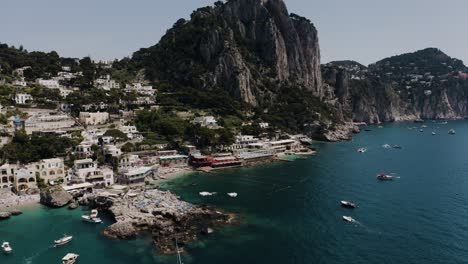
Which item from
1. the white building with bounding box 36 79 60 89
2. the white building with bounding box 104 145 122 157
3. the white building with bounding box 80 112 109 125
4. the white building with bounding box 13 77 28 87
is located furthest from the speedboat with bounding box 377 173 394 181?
the white building with bounding box 13 77 28 87

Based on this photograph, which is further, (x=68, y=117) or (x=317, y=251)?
(x=68, y=117)

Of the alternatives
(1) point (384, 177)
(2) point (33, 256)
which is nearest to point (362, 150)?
(1) point (384, 177)

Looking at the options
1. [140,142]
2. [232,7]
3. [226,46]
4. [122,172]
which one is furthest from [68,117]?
[232,7]

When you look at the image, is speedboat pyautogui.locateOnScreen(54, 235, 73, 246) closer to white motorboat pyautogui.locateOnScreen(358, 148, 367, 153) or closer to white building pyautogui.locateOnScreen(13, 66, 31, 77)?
white motorboat pyautogui.locateOnScreen(358, 148, 367, 153)

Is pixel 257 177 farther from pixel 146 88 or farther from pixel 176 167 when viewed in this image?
pixel 146 88

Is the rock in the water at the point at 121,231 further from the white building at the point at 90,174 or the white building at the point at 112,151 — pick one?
the white building at the point at 112,151

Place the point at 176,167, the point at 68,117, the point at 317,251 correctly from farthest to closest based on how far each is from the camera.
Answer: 1. the point at 68,117
2. the point at 176,167
3. the point at 317,251
